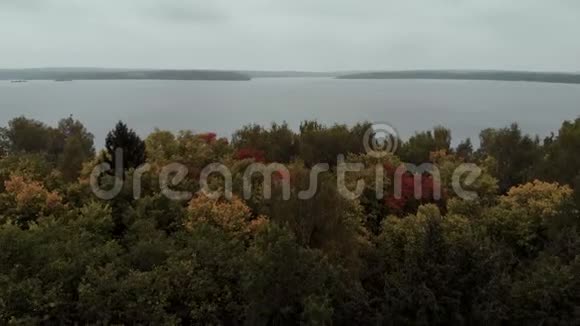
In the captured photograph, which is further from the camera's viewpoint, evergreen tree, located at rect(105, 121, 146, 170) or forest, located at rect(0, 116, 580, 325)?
evergreen tree, located at rect(105, 121, 146, 170)

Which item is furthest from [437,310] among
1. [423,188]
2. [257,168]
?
[257,168]

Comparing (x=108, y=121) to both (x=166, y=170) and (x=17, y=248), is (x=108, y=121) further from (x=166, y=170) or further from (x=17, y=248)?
(x=17, y=248)

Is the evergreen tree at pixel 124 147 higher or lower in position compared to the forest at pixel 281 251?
higher

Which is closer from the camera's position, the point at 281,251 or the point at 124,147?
the point at 281,251

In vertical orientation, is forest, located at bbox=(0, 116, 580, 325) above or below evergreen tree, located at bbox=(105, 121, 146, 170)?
below

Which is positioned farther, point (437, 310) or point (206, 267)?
point (206, 267)

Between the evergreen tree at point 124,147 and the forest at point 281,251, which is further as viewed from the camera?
the evergreen tree at point 124,147

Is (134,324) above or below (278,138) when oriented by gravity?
below

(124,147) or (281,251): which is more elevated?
(124,147)
